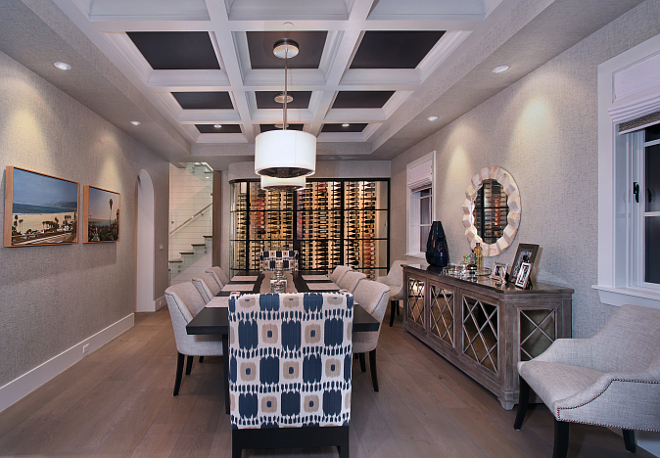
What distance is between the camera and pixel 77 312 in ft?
11.4

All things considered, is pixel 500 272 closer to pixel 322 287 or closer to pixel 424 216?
pixel 322 287

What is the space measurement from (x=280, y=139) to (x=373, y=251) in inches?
168

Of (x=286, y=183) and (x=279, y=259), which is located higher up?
(x=286, y=183)

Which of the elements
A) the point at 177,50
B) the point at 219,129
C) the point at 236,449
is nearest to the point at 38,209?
the point at 177,50

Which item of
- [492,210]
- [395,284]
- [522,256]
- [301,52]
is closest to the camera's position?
[522,256]

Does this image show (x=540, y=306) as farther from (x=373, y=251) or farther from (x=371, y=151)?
(x=373, y=251)

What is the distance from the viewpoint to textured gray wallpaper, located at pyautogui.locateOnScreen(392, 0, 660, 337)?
2.25 metres

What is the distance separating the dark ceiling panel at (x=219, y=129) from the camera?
5.20m

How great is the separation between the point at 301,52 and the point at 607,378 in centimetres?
305

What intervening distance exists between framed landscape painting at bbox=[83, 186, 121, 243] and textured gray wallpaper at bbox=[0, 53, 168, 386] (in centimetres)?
10

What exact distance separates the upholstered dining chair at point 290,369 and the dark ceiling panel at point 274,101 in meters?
3.02

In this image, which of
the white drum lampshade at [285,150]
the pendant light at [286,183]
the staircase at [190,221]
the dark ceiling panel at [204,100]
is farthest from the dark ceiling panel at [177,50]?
the staircase at [190,221]

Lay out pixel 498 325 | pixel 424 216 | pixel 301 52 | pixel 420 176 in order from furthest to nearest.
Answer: pixel 424 216, pixel 420 176, pixel 301 52, pixel 498 325

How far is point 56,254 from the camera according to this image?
3.14 meters
